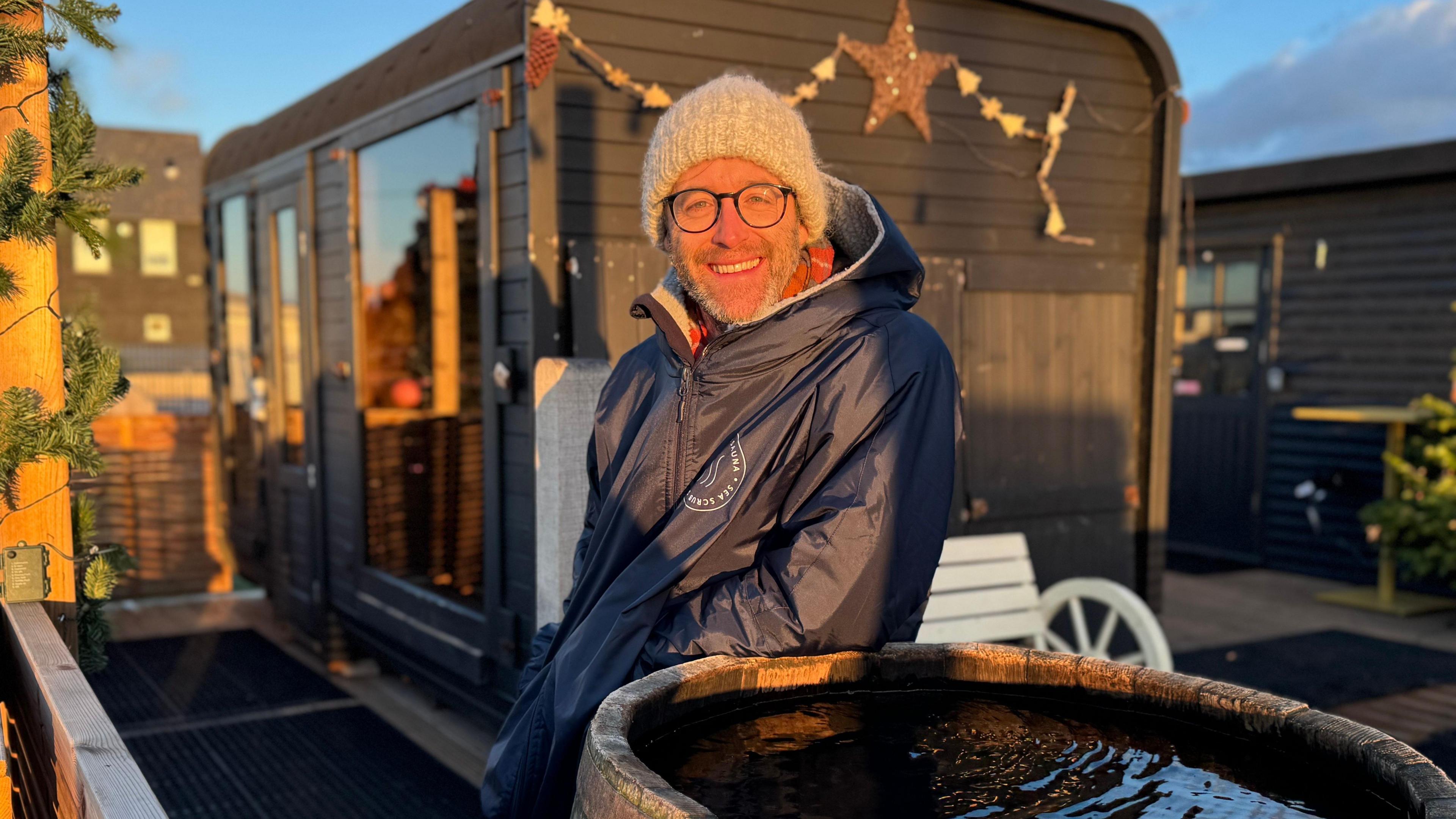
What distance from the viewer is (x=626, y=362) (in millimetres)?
2238

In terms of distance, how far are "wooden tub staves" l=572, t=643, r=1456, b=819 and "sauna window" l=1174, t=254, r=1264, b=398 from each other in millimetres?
8318

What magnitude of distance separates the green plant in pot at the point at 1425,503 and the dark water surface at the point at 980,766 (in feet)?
22.5

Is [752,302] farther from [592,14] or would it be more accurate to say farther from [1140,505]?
[1140,505]

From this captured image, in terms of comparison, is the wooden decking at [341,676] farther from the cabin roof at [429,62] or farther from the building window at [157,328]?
the building window at [157,328]

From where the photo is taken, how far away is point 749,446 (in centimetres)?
178

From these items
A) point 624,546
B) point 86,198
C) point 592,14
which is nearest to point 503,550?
point 592,14

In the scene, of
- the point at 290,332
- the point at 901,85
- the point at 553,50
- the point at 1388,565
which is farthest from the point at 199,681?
A: the point at 1388,565

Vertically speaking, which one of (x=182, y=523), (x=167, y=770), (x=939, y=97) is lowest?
(x=167, y=770)

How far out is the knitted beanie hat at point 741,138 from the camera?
200 centimetres

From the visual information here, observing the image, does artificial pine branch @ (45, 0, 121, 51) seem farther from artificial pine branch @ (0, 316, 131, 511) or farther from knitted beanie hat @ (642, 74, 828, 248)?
knitted beanie hat @ (642, 74, 828, 248)

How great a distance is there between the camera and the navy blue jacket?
5.38 ft

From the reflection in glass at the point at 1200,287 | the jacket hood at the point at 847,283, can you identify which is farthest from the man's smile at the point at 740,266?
the reflection in glass at the point at 1200,287

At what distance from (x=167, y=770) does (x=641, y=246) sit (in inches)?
112

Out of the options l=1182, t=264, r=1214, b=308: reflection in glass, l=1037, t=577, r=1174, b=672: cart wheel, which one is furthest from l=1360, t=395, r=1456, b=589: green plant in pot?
l=1037, t=577, r=1174, b=672: cart wheel
